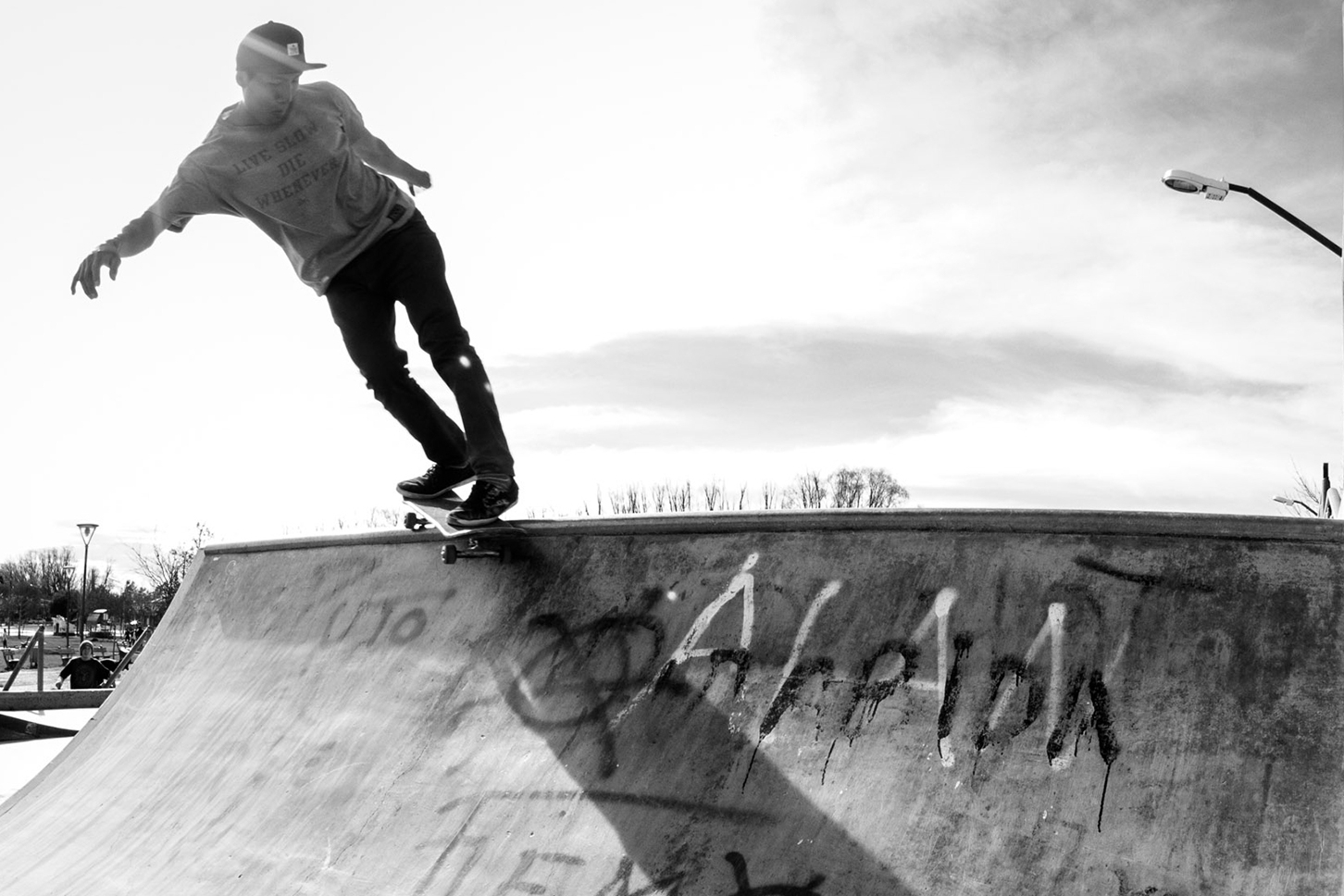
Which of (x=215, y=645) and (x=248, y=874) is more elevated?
(x=215, y=645)

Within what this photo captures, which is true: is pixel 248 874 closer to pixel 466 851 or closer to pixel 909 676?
pixel 466 851

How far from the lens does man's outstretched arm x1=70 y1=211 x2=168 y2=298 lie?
12.0 feet

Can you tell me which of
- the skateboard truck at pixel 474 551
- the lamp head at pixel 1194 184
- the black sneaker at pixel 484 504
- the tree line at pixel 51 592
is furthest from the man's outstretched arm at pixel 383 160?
the tree line at pixel 51 592

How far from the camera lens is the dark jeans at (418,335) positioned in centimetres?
403

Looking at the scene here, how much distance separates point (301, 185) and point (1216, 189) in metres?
12.5

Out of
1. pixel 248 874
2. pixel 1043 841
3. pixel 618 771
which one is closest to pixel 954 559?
pixel 1043 841

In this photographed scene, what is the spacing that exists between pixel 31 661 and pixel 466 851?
4762 centimetres

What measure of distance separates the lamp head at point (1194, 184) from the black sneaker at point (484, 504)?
11.9 m

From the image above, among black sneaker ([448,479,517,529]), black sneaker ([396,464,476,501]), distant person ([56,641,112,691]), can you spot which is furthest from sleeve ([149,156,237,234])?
distant person ([56,641,112,691])

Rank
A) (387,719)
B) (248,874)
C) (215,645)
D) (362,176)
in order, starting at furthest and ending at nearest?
(215,645) → (362,176) → (387,719) → (248,874)

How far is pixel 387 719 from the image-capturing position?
3342mm

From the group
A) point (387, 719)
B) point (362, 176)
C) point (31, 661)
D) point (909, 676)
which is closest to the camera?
point (909, 676)

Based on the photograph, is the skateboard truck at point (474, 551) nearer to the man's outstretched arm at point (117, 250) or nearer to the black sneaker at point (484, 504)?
the black sneaker at point (484, 504)

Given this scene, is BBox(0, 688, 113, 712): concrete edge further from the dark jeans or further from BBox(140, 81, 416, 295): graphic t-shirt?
BBox(140, 81, 416, 295): graphic t-shirt
